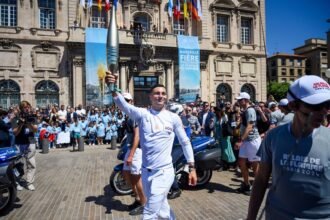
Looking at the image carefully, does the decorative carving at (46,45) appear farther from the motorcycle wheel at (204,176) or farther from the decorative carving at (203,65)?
the motorcycle wheel at (204,176)

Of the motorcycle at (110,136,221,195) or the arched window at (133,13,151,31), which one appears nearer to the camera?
the motorcycle at (110,136,221,195)

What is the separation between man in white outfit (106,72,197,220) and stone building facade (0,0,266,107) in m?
20.0

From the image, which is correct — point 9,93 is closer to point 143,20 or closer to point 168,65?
point 168,65

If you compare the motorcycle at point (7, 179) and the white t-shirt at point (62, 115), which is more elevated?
the white t-shirt at point (62, 115)

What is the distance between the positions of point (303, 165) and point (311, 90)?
1.41 feet

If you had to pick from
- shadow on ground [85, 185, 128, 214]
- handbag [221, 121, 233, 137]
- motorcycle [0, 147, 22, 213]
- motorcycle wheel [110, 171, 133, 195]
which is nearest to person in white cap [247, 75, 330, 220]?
shadow on ground [85, 185, 128, 214]

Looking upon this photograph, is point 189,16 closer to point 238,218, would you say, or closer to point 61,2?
point 61,2

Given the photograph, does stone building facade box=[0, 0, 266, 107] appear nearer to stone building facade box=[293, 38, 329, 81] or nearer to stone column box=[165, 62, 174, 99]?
stone column box=[165, 62, 174, 99]

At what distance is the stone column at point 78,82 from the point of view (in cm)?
2275

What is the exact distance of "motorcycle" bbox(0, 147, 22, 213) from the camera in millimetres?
5289

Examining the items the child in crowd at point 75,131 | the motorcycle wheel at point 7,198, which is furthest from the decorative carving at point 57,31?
the motorcycle wheel at point 7,198

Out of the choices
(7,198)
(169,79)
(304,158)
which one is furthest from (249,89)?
(304,158)

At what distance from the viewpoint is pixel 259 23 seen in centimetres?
3048

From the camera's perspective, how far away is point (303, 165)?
1784mm
